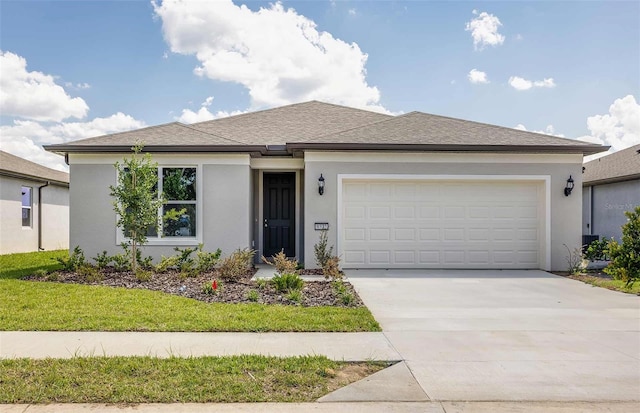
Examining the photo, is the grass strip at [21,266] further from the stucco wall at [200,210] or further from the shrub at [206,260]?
the shrub at [206,260]

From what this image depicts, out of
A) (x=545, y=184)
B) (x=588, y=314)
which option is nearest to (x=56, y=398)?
(x=588, y=314)

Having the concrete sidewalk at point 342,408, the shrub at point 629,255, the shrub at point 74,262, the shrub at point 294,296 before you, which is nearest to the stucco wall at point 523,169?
the shrub at point 294,296

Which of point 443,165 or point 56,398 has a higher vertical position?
point 443,165

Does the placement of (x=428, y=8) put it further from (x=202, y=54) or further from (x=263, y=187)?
(x=202, y=54)

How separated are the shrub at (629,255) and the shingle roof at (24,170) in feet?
58.2

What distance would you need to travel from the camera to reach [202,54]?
15125 mm

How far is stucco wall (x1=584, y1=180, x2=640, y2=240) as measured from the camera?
47.6 feet

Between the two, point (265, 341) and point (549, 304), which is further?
point (549, 304)

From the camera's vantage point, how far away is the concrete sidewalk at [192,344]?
436cm

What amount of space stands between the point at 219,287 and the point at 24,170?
13.1 m

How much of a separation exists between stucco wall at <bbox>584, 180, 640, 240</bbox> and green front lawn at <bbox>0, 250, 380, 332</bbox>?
13.1 metres

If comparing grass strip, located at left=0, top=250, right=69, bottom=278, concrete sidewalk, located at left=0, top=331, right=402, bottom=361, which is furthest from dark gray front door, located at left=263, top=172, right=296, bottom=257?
concrete sidewalk, located at left=0, top=331, right=402, bottom=361

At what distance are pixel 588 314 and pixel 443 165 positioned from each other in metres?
5.41

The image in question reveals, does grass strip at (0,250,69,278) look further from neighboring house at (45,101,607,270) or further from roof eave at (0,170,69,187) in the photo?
roof eave at (0,170,69,187)
